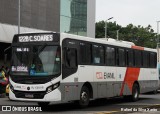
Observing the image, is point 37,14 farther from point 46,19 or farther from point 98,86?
point 98,86

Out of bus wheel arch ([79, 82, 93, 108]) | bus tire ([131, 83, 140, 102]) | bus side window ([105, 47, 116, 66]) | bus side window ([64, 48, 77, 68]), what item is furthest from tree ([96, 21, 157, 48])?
bus side window ([64, 48, 77, 68])

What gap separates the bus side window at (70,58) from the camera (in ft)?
54.9

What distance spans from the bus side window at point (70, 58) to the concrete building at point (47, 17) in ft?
56.6

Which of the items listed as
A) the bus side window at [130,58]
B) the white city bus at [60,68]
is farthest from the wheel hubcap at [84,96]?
the bus side window at [130,58]

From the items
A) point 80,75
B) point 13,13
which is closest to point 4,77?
point 80,75

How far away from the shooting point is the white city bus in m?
16.2

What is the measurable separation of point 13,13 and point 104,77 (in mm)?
18840

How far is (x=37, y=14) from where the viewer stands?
40000mm

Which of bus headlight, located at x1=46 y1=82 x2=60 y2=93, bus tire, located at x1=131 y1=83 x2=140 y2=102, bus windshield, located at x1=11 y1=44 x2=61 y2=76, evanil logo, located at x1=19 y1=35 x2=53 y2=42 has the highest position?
evanil logo, located at x1=19 y1=35 x2=53 y2=42

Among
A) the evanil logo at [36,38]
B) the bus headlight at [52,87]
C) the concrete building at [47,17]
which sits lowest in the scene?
the bus headlight at [52,87]

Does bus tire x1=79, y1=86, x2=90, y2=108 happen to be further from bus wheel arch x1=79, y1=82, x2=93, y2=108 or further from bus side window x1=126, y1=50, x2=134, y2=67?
bus side window x1=126, y1=50, x2=134, y2=67

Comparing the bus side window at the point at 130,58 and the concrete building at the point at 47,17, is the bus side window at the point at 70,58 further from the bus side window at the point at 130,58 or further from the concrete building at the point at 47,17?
the concrete building at the point at 47,17

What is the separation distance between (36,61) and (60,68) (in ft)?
3.17

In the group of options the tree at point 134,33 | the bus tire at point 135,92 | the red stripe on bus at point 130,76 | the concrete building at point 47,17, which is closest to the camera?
the red stripe on bus at point 130,76
